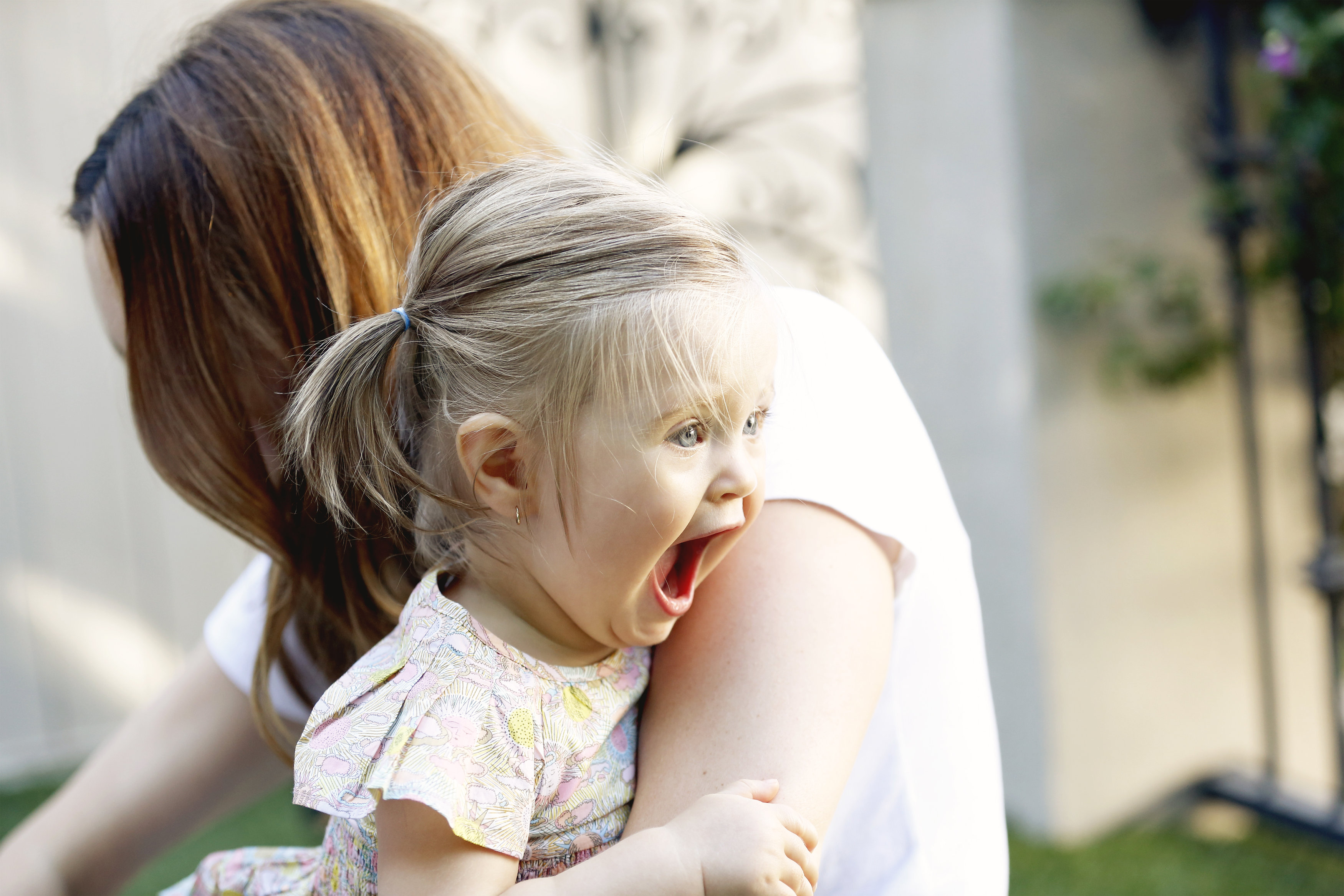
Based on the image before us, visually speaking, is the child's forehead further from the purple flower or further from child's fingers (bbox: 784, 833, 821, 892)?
the purple flower

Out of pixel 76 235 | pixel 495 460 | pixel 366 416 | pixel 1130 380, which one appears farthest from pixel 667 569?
pixel 76 235

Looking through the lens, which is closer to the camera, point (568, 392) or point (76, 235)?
point (568, 392)

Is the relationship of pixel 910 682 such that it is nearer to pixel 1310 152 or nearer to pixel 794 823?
pixel 794 823

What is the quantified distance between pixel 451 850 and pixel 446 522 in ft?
0.87

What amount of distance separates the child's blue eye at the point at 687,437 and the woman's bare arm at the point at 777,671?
14cm

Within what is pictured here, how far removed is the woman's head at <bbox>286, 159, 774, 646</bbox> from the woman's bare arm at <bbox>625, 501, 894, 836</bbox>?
0.15ft

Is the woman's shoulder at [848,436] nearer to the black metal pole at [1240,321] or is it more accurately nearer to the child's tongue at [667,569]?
the child's tongue at [667,569]

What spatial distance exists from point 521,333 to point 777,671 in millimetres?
323

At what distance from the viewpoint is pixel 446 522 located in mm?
972

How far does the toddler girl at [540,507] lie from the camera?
2.72 ft

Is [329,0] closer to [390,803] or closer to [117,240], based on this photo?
[117,240]

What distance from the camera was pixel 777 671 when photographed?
91 centimetres

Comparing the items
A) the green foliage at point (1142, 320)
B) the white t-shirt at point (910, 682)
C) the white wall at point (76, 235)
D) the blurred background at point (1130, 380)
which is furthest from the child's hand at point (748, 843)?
the white wall at point (76, 235)

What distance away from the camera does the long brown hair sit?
1.10 meters
